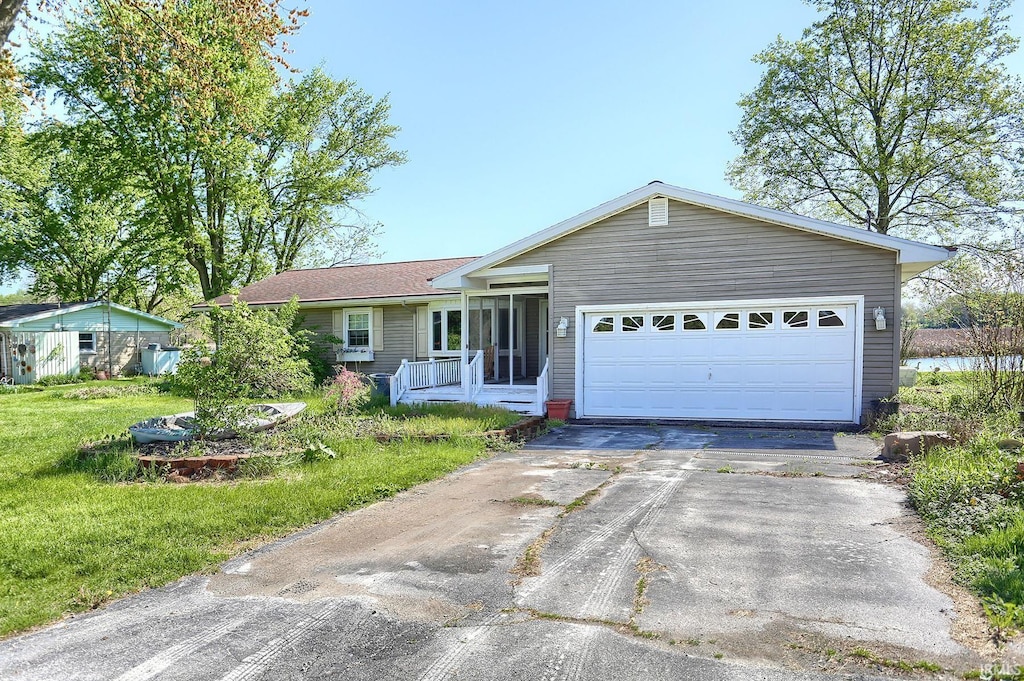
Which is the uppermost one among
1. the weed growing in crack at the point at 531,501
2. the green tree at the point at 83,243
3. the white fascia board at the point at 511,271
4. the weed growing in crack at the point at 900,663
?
the green tree at the point at 83,243

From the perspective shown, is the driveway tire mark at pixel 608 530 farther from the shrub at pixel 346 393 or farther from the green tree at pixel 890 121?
the green tree at pixel 890 121

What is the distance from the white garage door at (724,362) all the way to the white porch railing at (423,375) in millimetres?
3165

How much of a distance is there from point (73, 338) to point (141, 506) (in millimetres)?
22558

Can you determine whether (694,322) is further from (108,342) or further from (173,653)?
(108,342)

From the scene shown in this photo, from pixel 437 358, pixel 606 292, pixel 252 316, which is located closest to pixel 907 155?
pixel 606 292

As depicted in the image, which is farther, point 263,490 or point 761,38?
point 761,38

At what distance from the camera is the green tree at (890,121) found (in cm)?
2338

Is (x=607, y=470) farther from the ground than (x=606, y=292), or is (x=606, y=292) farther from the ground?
(x=606, y=292)

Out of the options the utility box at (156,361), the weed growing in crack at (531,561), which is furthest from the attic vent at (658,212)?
the utility box at (156,361)

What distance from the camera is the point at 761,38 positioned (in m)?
27.3

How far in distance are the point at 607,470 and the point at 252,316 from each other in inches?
214

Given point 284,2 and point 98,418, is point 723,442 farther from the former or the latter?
point 98,418

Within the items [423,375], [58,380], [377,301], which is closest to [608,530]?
[423,375]

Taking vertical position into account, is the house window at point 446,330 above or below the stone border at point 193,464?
above
